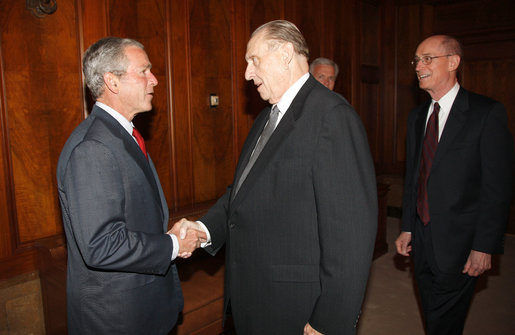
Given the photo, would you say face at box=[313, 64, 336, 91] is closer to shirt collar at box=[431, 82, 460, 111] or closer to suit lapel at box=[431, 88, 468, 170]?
shirt collar at box=[431, 82, 460, 111]

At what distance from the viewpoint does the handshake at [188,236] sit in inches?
74.5

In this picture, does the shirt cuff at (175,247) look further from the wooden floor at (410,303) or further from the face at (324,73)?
the face at (324,73)

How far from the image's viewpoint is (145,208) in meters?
1.72

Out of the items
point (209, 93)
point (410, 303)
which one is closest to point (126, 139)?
point (209, 93)

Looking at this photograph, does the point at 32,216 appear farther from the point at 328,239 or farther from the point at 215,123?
the point at 328,239

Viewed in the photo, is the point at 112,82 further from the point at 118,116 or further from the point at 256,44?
the point at 256,44

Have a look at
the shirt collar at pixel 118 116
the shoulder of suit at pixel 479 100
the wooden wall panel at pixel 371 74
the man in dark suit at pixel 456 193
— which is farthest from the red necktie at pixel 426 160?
the wooden wall panel at pixel 371 74

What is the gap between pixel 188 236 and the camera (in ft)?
6.35

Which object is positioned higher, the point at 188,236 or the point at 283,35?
the point at 283,35

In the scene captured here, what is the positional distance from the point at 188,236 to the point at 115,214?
1.52 ft

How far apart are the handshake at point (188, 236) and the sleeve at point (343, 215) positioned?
0.75m

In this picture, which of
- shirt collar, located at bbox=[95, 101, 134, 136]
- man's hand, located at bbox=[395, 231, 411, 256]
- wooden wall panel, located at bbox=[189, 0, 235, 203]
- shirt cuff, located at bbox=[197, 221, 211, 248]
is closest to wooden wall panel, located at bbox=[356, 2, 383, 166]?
wooden wall panel, located at bbox=[189, 0, 235, 203]

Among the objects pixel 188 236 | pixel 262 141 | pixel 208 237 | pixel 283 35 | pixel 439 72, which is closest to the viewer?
pixel 283 35

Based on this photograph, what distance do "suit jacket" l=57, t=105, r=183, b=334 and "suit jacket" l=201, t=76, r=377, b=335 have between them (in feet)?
1.20
